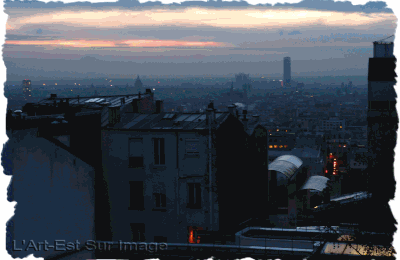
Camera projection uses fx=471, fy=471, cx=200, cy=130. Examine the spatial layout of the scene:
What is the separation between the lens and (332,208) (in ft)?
24.7

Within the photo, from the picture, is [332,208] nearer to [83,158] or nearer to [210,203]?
[210,203]

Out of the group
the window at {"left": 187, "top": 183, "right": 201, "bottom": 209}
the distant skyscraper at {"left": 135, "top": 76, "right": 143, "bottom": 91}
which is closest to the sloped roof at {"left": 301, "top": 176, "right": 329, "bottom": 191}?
the window at {"left": 187, "top": 183, "right": 201, "bottom": 209}

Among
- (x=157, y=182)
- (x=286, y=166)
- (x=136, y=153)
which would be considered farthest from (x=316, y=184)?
(x=136, y=153)

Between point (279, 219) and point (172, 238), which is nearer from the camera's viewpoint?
point (172, 238)

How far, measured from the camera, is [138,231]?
Answer: 26.2 feet

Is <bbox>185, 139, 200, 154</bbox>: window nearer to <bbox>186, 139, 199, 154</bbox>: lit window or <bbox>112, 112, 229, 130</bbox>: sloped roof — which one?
<bbox>186, 139, 199, 154</bbox>: lit window

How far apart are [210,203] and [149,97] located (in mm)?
3595

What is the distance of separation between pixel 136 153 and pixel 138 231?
133cm

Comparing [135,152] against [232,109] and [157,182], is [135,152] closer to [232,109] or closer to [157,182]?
[157,182]

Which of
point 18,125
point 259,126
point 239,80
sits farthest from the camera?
point 239,80

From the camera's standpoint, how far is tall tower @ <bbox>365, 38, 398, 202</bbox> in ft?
21.1

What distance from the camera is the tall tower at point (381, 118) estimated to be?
6.44 metres

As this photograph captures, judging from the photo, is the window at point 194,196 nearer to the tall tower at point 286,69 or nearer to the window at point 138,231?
the window at point 138,231

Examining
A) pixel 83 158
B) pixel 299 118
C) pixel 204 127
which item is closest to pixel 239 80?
pixel 204 127
